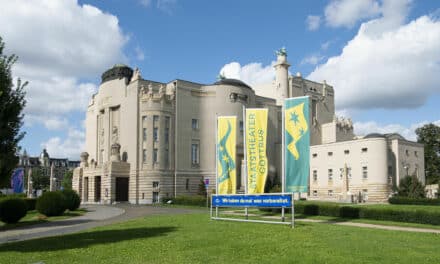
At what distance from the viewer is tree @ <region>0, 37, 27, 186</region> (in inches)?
685

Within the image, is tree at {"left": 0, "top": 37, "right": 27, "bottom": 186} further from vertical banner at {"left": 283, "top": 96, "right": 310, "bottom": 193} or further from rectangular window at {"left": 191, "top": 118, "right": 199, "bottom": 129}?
rectangular window at {"left": 191, "top": 118, "right": 199, "bottom": 129}

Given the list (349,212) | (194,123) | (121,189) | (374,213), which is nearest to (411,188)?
(349,212)

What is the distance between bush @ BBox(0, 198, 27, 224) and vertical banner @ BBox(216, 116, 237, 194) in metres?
14.6

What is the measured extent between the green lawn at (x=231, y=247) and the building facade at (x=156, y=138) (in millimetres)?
45610

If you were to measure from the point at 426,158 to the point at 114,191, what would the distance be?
63.7 meters

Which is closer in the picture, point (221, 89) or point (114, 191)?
point (114, 191)

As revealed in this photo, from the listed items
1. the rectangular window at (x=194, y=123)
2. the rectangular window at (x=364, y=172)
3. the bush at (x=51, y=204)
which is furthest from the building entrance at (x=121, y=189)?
the rectangular window at (x=364, y=172)

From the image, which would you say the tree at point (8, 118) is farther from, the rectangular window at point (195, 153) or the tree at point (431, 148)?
the tree at point (431, 148)

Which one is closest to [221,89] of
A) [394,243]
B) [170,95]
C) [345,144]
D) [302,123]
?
[170,95]

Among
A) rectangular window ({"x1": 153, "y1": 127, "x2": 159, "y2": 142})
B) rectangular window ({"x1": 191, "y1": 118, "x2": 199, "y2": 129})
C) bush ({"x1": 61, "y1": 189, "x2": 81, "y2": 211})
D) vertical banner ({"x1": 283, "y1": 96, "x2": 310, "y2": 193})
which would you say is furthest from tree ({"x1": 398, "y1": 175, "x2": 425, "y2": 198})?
bush ({"x1": 61, "y1": 189, "x2": 81, "y2": 211})

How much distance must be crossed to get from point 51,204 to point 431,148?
80.3 metres

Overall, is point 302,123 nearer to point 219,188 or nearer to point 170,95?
point 219,188

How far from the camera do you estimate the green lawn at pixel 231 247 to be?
44.6 feet

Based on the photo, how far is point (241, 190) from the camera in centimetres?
7100
